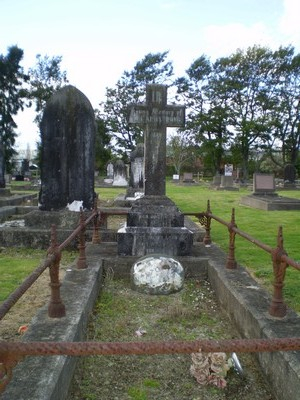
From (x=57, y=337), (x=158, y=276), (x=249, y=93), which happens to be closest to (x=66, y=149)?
(x=158, y=276)

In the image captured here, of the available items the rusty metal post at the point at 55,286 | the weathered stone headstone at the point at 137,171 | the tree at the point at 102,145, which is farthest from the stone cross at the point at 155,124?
the tree at the point at 102,145

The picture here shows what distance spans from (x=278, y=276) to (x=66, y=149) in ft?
18.1

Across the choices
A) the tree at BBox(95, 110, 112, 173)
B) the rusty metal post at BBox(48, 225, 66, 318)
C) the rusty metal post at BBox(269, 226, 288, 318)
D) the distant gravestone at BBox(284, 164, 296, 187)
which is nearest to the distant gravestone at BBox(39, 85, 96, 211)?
the rusty metal post at BBox(48, 225, 66, 318)

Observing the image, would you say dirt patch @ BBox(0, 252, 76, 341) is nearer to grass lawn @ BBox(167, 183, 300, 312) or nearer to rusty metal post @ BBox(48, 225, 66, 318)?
rusty metal post @ BBox(48, 225, 66, 318)

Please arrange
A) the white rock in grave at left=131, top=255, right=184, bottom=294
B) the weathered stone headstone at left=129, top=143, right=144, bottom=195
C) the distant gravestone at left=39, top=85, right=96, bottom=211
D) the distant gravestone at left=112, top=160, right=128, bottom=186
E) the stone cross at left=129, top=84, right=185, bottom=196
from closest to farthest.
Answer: the white rock in grave at left=131, top=255, right=184, bottom=294 → the stone cross at left=129, top=84, right=185, bottom=196 → the distant gravestone at left=39, top=85, right=96, bottom=211 → the weathered stone headstone at left=129, top=143, right=144, bottom=195 → the distant gravestone at left=112, top=160, right=128, bottom=186

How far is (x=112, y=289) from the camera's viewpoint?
4742mm

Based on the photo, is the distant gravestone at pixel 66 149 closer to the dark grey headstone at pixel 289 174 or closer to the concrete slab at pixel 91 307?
the concrete slab at pixel 91 307

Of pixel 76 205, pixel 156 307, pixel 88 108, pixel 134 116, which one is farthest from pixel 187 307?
pixel 88 108

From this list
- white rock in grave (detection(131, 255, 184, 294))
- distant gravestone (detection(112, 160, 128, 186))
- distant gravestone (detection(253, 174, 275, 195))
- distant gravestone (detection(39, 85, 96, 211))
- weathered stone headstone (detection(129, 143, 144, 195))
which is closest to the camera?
white rock in grave (detection(131, 255, 184, 294))

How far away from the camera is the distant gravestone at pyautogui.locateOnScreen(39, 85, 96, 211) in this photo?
7.49 m

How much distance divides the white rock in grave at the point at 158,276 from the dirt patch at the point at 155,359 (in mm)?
105

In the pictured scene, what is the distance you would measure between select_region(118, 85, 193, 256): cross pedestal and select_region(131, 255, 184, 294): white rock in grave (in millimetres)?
918

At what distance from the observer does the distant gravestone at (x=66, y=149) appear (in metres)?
7.49

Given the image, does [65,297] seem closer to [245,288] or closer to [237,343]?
[245,288]
